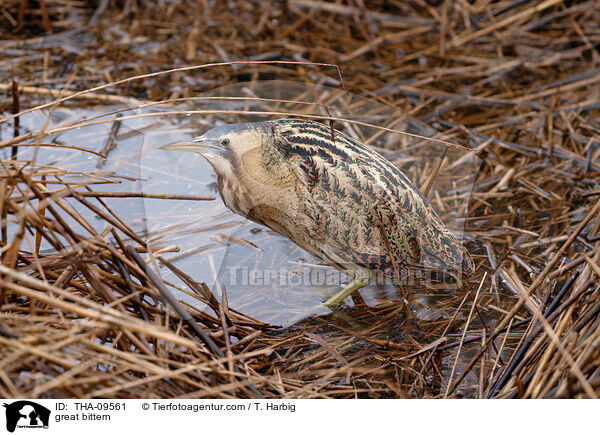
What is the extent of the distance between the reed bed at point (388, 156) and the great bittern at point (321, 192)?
165mm

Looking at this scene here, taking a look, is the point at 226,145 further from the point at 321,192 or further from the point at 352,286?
the point at 352,286

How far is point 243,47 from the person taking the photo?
2898 mm

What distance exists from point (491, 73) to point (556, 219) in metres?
1.12

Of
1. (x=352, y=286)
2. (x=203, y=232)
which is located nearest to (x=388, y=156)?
(x=352, y=286)

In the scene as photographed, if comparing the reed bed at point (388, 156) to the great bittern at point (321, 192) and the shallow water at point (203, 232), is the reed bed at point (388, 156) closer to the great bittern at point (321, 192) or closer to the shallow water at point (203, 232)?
the shallow water at point (203, 232)

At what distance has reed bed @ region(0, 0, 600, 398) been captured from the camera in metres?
1.13

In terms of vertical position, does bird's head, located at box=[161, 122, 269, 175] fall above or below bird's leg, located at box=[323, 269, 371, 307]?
above

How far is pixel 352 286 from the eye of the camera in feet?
5.12
